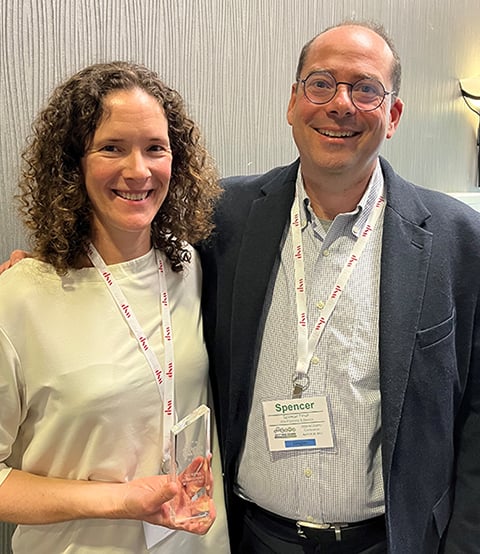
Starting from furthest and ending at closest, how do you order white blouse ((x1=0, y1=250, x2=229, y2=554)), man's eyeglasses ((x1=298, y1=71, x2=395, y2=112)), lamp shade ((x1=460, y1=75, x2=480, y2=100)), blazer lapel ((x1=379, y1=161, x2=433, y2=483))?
lamp shade ((x1=460, y1=75, x2=480, y2=100))
man's eyeglasses ((x1=298, y1=71, x2=395, y2=112))
blazer lapel ((x1=379, y1=161, x2=433, y2=483))
white blouse ((x1=0, y1=250, x2=229, y2=554))

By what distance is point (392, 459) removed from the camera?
1360 mm

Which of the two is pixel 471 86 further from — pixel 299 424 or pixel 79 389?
pixel 79 389

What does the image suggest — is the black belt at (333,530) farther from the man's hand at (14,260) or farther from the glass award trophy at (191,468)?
the man's hand at (14,260)

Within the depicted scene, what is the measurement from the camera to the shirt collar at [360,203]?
1479mm

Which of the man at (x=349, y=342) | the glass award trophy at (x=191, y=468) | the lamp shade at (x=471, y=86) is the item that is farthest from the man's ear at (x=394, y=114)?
the lamp shade at (x=471, y=86)

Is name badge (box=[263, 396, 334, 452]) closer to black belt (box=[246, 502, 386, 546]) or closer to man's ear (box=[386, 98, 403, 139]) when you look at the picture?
black belt (box=[246, 502, 386, 546])

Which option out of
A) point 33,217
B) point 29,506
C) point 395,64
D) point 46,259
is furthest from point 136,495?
point 395,64

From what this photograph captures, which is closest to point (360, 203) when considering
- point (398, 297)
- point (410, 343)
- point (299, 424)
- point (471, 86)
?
point (398, 297)

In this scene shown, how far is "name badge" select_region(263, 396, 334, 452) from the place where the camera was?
138 cm

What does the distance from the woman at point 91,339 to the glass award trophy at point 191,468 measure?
0.07ft

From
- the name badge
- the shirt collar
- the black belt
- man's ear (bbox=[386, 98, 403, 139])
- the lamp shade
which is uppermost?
the lamp shade

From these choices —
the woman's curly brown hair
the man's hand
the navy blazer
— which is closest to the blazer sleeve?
the navy blazer

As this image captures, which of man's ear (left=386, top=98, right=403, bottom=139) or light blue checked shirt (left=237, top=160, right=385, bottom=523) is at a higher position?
man's ear (left=386, top=98, right=403, bottom=139)

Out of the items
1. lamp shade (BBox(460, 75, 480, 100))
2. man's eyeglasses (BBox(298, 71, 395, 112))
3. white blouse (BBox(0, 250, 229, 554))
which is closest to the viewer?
white blouse (BBox(0, 250, 229, 554))
